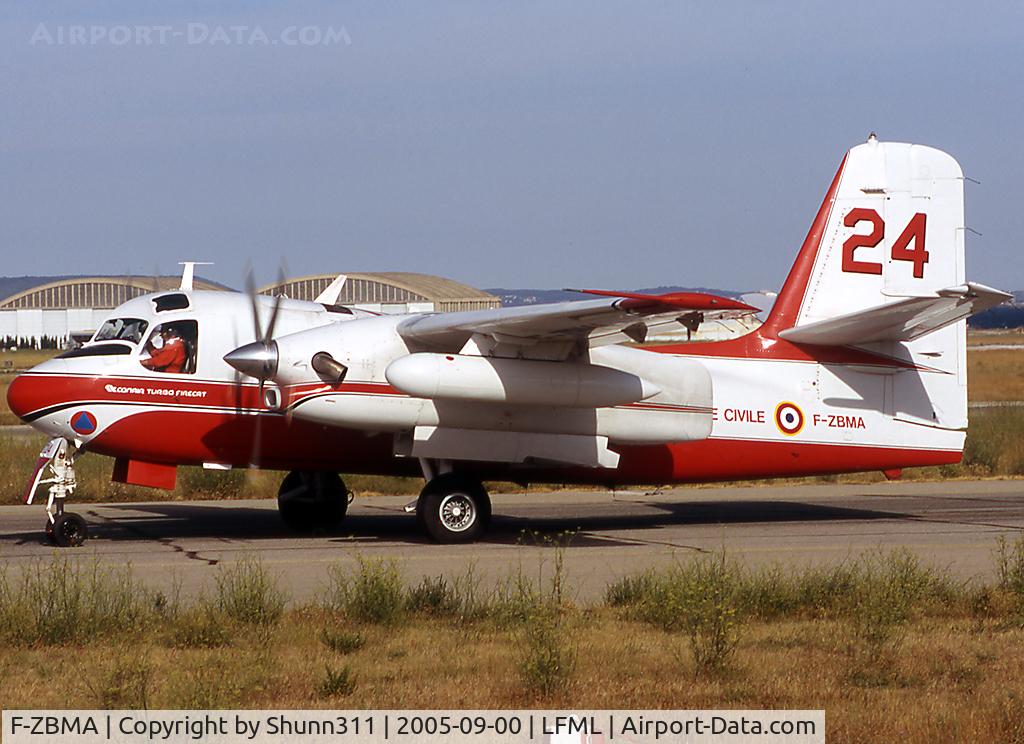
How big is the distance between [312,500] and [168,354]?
10.6ft

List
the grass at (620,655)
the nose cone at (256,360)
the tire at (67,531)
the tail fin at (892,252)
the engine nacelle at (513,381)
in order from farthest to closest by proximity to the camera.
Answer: the tail fin at (892,252) → the tire at (67,531) → the nose cone at (256,360) → the engine nacelle at (513,381) → the grass at (620,655)

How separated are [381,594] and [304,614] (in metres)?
0.73

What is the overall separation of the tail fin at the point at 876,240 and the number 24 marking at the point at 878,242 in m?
0.02

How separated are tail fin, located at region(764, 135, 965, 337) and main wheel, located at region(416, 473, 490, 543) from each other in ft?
19.0

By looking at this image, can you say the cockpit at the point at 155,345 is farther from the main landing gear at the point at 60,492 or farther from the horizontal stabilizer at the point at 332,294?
the horizontal stabilizer at the point at 332,294

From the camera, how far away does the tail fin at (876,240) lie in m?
20.1

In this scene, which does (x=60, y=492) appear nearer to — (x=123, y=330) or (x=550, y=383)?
(x=123, y=330)

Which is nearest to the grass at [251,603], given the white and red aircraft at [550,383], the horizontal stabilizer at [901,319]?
the white and red aircraft at [550,383]

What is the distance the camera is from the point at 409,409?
16.8 m

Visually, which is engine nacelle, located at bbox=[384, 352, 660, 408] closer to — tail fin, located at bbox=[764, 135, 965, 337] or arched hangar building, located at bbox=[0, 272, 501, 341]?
tail fin, located at bbox=[764, 135, 965, 337]

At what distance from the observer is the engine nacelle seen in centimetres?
1605

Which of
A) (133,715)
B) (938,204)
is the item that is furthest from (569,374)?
(133,715)

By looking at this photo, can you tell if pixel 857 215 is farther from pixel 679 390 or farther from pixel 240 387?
pixel 240 387

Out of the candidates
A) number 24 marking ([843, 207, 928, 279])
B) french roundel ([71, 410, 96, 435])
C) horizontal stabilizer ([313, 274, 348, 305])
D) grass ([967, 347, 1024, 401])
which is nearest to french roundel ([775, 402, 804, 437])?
number 24 marking ([843, 207, 928, 279])
